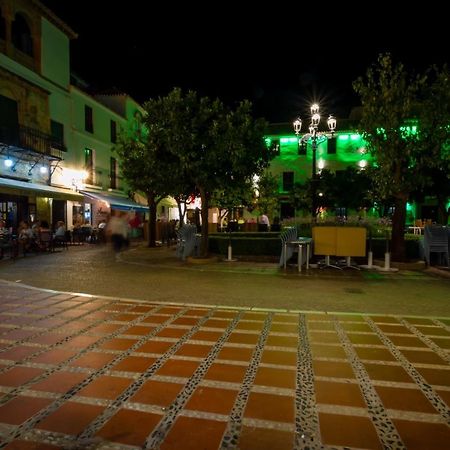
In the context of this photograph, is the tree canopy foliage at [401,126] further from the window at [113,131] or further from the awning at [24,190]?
the window at [113,131]

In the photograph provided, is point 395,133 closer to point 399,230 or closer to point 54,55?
point 399,230

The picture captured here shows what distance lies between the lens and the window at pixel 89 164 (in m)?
24.5

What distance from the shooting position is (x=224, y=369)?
3.61m

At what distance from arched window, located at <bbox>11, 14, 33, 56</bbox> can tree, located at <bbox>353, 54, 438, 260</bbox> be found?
17.3m

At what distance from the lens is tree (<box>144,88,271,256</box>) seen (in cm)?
1121

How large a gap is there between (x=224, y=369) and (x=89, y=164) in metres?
23.7

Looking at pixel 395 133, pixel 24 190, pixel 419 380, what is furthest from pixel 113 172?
pixel 419 380

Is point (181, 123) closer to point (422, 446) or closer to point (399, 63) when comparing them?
point (399, 63)

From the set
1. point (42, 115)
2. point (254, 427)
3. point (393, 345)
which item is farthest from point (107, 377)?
point (42, 115)

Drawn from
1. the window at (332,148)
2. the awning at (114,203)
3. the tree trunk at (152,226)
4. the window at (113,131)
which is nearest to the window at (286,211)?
the window at (332,148)

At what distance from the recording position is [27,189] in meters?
15.3

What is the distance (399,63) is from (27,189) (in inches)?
552

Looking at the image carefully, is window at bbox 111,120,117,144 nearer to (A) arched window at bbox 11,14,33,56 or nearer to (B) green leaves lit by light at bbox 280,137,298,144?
(A) arched window at bbox 11,14,33,56

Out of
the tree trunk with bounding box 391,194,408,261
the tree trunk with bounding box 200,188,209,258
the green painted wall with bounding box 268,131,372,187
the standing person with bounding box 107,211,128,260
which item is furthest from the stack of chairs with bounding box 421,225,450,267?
the green painted wall with bounding box 268,131,372,187
